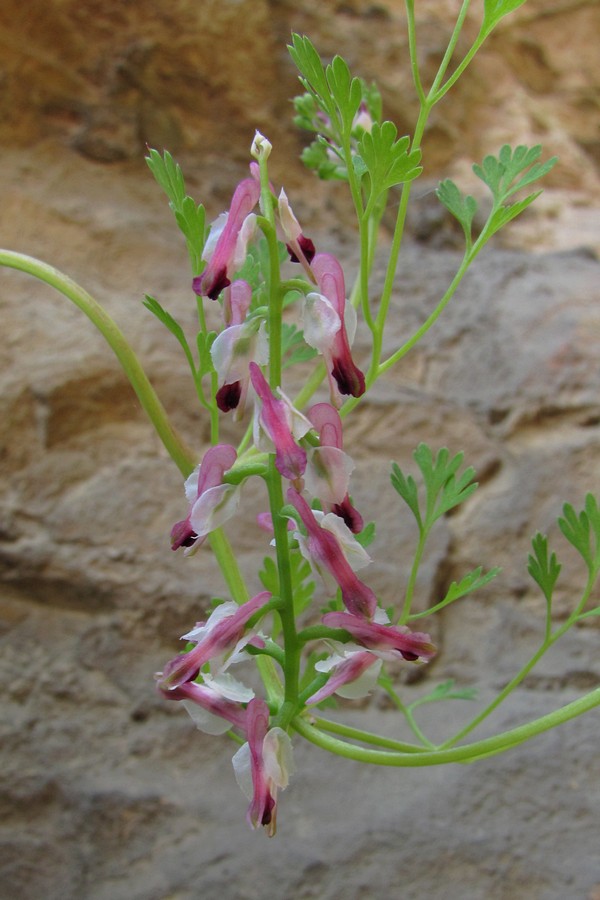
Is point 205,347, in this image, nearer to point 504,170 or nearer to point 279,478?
point 279,478

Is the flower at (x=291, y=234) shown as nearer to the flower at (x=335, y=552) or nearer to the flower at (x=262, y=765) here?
the flower at (x=335, y=552)

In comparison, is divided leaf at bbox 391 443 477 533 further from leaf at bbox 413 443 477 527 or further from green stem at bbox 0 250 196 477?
green stem at bbox 0 250 196 477

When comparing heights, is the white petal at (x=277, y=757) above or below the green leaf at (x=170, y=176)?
below

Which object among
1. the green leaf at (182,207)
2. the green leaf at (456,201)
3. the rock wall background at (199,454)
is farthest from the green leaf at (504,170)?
the rock wall background at (199,454)

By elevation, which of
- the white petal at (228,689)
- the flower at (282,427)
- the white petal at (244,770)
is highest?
the flower at (282,427)

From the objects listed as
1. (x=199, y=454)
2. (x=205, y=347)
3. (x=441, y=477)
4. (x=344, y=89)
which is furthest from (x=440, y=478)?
(x=199, y=454)

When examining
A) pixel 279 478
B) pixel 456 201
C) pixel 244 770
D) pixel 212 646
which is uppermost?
pixel 456 201
